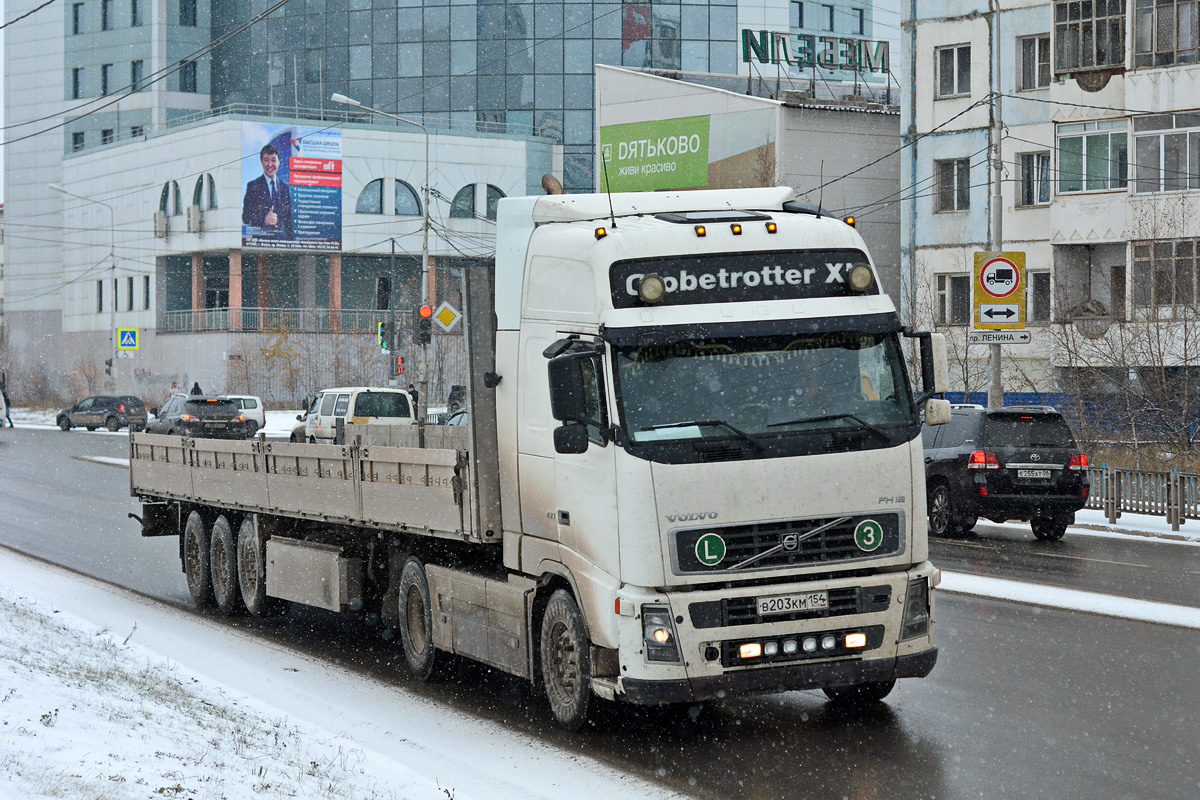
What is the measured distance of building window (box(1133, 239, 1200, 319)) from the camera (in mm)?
36656

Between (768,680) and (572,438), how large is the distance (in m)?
1.71

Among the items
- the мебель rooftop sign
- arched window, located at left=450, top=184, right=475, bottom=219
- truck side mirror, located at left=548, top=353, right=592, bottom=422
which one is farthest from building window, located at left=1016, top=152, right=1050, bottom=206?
truck side mirror, located at left=548, top=353, right=592, bottom=422

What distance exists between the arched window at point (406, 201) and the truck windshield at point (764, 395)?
2621 inches

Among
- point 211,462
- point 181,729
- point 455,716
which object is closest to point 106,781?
point 181,729

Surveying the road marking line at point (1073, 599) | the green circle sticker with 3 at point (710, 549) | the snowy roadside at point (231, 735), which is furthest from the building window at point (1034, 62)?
the green circle sticker with 3 at point (710, 549)

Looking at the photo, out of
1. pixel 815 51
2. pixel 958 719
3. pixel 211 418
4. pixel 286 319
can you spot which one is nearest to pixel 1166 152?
pixel 815 51

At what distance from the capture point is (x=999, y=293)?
2452 cm

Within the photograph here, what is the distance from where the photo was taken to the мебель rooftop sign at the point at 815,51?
54438mm

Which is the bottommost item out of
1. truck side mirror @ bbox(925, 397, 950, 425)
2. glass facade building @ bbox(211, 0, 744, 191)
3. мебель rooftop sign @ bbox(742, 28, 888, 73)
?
truck side mirror @ bbox(925, 397, 950, 425)

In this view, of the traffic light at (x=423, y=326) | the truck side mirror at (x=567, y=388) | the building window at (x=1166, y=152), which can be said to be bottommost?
the truck side mirror at (x=567, y=388)

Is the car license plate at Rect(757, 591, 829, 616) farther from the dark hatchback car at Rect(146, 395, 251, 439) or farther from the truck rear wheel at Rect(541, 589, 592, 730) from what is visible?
the dark hatchback car at Rect(146, 395, 251, 439)

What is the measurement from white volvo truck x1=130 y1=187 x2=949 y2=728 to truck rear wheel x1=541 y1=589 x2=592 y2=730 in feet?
0.06

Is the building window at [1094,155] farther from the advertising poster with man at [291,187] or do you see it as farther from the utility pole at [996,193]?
the advertising poster with man at [291,187]

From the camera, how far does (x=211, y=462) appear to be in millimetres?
14641
